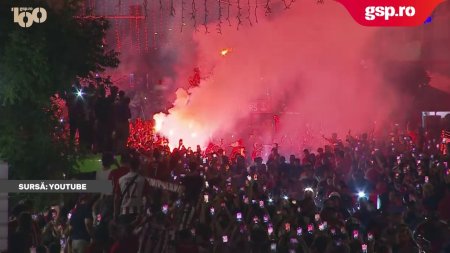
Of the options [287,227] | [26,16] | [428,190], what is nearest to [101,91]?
[26,16]

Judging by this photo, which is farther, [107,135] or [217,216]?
[107,135]

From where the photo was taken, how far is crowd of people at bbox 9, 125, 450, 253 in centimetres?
879

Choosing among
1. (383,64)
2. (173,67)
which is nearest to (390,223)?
(383,64)

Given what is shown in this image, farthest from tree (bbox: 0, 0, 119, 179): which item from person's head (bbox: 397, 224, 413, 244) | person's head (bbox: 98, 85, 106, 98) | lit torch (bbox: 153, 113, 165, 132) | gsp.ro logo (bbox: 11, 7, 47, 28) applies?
lit torch (bbox: 153, 113, 165, 132)

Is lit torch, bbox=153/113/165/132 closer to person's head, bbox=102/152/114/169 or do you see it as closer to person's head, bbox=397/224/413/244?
person's head, bbox=102/152/114/169

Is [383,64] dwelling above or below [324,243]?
above

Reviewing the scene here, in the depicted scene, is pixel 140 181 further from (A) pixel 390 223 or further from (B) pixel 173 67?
(B) pixel 173 67

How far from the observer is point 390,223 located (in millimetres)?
10227

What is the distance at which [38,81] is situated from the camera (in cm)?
884

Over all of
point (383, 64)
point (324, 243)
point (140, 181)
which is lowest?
point (324, 243)

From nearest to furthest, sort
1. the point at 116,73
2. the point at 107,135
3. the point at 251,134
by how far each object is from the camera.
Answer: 1. the point at 107,135
2. the point at 251,134
3. the point at 116,73

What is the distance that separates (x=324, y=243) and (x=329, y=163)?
546 centimetres

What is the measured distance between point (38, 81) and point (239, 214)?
3.09m

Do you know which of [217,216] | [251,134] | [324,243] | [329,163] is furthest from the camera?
[251,134]
